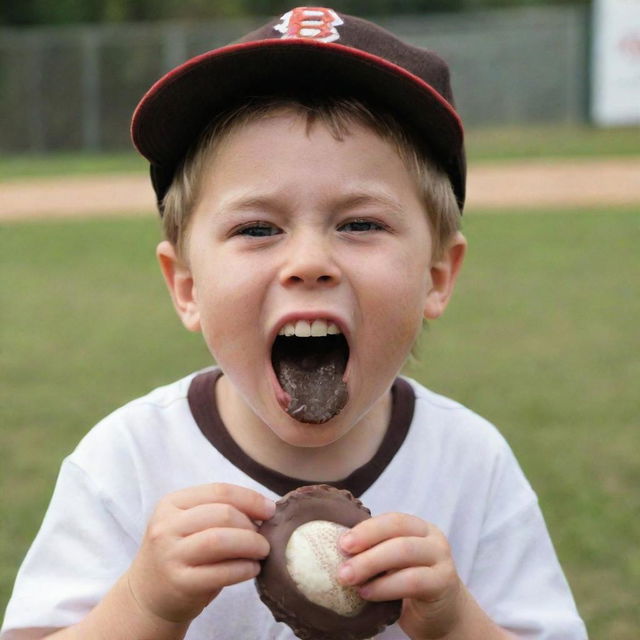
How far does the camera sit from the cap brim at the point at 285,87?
6.64 ft

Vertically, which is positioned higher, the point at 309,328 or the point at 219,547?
the point at 309,328

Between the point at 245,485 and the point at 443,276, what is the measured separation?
606mm

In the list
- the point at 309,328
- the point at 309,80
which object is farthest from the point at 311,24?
the point at 309,328

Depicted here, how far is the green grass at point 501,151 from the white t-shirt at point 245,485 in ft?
57.8

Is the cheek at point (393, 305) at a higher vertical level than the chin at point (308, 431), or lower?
higher

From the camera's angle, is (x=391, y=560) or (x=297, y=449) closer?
(x=391, y=560)

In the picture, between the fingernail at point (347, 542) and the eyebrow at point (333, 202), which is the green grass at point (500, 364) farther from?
the fingernail at point (347, 542)

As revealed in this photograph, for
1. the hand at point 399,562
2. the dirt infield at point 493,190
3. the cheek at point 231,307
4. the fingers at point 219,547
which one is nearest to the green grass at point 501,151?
the dirt infield at point 493,190

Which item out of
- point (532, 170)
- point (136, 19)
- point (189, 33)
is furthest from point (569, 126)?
point (136, 19)

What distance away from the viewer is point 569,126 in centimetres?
2408

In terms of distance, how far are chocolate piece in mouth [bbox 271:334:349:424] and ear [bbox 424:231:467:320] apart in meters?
Result: 0.33

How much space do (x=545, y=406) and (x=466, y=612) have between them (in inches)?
147

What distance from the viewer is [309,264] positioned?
187 centimetres

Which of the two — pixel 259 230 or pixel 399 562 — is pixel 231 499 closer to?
pixel 399 562
